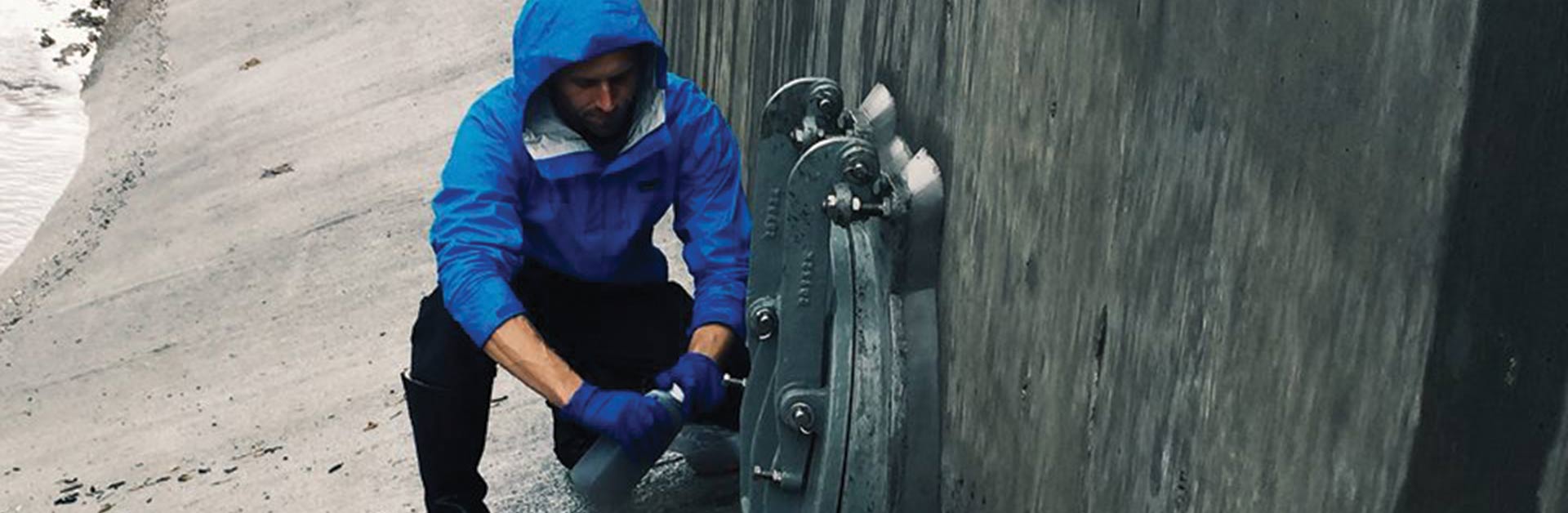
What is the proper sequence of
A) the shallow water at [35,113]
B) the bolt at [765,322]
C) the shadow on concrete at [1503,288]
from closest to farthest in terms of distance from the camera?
1. the shadow on concrete at [1503,288]
2. the bolt at [765,322]
3. the shallow water at [35,113]

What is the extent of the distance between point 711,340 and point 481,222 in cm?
53

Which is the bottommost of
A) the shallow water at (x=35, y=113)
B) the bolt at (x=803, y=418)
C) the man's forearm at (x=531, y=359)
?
the shallow water at (x=35, y=113)

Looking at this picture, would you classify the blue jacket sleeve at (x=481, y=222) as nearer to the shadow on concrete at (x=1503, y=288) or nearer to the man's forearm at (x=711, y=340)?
the man's forearm at (x=711, y=340)

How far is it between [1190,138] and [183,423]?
5.62m

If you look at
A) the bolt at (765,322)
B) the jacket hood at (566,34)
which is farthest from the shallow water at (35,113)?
the bolt at (765,322)

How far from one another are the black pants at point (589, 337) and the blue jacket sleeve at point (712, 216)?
10 cm

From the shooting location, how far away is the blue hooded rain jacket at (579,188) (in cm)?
448

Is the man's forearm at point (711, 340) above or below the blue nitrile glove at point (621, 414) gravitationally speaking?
above

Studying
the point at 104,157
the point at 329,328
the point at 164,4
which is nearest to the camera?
the point at 329,328

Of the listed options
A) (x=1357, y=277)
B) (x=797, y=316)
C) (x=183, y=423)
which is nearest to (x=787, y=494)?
(x=797, y=316)

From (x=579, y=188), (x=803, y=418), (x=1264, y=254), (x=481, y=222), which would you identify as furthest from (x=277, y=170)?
(x=1264, y=254)

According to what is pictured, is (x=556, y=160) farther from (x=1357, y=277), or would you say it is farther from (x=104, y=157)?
(x=104, y=157)

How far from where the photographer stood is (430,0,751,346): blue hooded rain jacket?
14.7ft

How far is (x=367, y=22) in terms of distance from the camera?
1385cm
